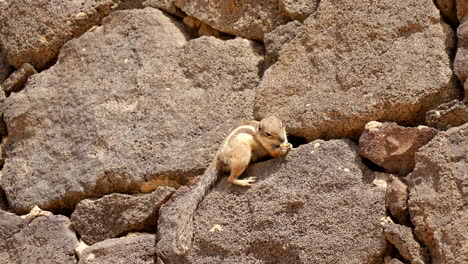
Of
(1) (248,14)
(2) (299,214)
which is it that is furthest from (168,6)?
(2) (299,214)

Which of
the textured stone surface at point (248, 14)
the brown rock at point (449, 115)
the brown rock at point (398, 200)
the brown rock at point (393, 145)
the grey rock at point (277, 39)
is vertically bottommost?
the brown rock at point (398, 200)

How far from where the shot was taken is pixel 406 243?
4.33 m

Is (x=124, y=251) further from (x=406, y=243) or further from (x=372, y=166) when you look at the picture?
(x=406, y=243)

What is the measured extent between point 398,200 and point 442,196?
0.85 feet

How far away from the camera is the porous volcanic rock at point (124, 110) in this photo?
17.6 feet

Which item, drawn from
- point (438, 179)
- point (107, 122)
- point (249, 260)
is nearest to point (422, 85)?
point (438, 179)

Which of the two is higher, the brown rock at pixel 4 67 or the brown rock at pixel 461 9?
the brown rock at pixel 461 9

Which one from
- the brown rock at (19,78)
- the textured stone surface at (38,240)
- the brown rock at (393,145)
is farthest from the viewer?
the brown rock at (19,78)

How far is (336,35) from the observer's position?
5.10m

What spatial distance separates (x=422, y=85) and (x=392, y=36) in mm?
420

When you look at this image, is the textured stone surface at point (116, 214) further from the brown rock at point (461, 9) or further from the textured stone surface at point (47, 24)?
the brown rock at point (461, 9)


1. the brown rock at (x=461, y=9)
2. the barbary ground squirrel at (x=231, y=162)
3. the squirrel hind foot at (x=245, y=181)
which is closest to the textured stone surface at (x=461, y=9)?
the brown rock at (x=461, y=9)

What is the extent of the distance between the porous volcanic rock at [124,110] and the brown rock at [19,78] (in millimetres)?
134

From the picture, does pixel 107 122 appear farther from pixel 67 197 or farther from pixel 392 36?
pixel 392 36
